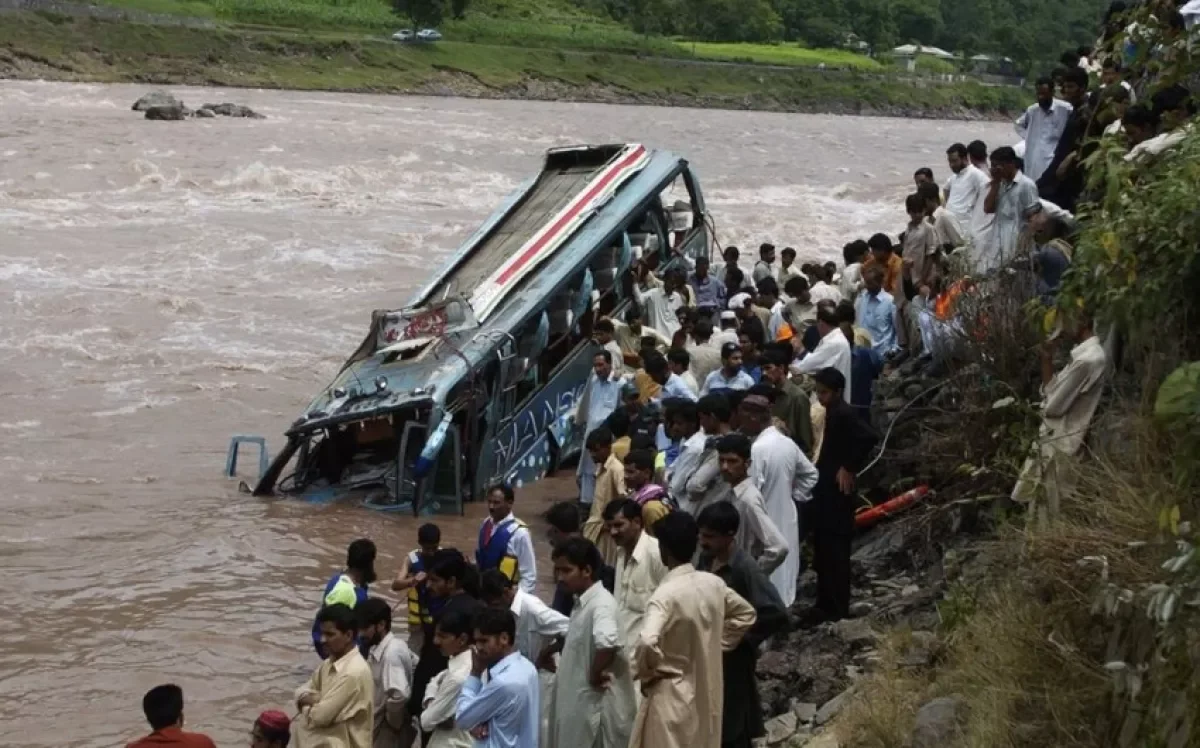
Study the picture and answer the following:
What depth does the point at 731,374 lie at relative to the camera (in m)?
10.5

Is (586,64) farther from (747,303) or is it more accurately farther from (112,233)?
(747,303)

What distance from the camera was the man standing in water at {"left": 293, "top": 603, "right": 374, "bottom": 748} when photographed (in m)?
6.13

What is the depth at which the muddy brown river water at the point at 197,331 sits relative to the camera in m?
10.4

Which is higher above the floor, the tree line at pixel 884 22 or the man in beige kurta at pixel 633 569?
the tree line at pixel 884 22

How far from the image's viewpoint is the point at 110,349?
19.9 m

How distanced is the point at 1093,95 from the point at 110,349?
496 inches

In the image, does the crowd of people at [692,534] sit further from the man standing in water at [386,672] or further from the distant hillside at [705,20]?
the distant hillside at [705,20]

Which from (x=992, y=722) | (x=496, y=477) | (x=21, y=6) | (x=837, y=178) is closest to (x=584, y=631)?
(x=992, y=722)

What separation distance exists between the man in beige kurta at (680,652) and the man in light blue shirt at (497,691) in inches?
16.7

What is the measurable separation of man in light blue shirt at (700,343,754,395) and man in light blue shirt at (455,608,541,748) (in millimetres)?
4640

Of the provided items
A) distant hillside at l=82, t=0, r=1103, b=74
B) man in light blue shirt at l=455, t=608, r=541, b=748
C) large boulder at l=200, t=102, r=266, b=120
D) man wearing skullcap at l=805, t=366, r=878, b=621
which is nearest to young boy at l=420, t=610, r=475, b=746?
man in light blue shirt at l=455, t=608, r=541, b=748

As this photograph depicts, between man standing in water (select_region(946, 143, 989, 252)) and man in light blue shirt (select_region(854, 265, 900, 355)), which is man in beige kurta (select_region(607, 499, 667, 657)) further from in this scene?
man standing in water (select_region(946, 143, 989, 252))

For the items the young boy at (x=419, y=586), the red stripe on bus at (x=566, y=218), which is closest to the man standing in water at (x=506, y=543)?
the young boy at (x=419, y=586)

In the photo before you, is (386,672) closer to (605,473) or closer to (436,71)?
(605,473)
